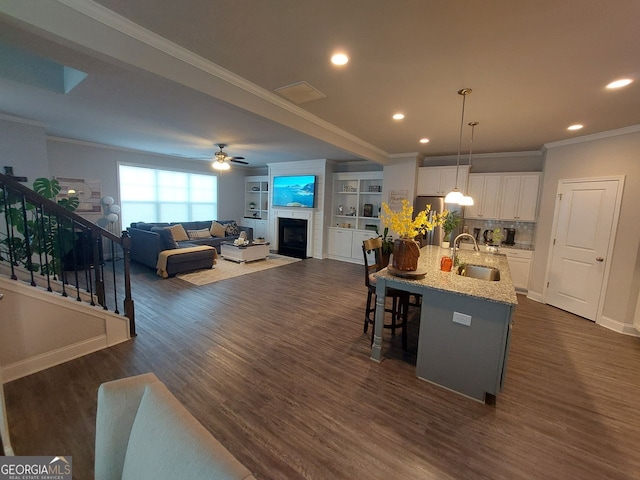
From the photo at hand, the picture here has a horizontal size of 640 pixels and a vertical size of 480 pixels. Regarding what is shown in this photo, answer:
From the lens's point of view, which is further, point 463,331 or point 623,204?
point 623,204

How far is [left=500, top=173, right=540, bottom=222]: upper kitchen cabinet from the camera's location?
5.09m

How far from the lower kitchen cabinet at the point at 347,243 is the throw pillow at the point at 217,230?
3209 millimetres

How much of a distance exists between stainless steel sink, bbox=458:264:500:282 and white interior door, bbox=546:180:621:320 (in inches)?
85.2

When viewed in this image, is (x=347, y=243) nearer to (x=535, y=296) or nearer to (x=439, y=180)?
(x=439, y=180)

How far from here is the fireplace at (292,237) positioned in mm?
7996

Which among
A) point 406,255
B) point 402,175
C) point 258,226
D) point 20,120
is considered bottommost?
point 258,226

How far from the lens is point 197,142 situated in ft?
18.6

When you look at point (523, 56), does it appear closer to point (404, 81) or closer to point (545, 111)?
point (404, 81)

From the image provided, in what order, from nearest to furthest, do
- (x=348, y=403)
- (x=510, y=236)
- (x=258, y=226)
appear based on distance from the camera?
1. (x=348, y=403)
2. (x=510, y=236)
3. (x=258, y=226)

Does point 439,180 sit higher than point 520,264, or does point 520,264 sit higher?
point 439,180

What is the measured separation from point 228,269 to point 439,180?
16.7ft

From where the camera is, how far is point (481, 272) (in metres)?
3.33

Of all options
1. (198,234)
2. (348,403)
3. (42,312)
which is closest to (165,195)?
(198,234)

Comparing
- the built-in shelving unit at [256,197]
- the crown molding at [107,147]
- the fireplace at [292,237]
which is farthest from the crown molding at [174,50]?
the built-in shelving unit at [256,197]
